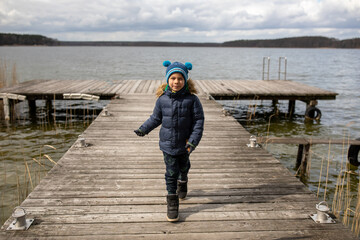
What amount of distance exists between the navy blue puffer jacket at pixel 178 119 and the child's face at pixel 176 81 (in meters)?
0.06

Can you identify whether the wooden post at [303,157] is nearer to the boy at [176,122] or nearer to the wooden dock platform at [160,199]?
the wooden dock platform at [160,199]

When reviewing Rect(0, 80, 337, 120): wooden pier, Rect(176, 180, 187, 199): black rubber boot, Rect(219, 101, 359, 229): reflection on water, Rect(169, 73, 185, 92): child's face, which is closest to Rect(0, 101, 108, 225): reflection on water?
Rect(0, 80, 337, 120): wooden pier

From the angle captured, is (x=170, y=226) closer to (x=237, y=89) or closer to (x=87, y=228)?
(x=87, y=228)

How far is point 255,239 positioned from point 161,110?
170 centimetres

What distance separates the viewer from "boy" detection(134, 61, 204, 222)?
3.16m

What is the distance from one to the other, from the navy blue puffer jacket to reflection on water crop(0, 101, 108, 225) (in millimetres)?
3435

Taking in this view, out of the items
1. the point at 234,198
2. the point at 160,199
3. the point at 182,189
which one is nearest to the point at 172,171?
the point at 182,189

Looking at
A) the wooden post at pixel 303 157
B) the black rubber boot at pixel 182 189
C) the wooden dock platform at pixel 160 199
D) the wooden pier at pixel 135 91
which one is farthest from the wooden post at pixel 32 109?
the black rubber boot at pixel 182 189

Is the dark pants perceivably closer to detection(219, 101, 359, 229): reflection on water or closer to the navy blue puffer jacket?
the navy blue puffer jacket

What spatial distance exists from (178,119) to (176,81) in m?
0.43

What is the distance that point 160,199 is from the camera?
143 inches

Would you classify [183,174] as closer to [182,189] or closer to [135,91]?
[182,189]

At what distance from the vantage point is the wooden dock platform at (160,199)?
9.86 ft

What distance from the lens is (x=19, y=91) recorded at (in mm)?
11242
